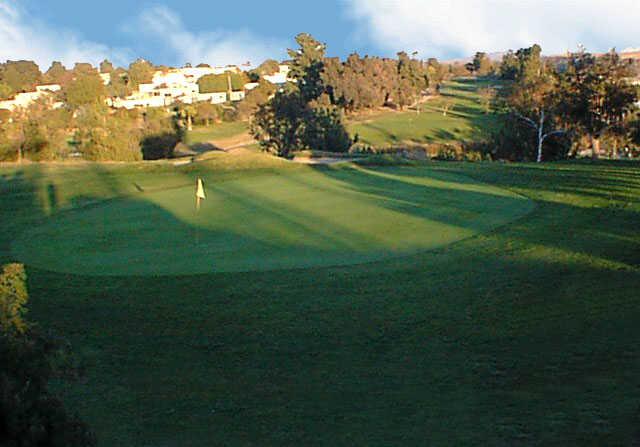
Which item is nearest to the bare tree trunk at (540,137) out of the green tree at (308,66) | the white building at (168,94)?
the green tree at (308,66)

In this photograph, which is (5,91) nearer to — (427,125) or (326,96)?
(326,96)

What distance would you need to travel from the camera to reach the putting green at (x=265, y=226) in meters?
14.9

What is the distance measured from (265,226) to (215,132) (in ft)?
219

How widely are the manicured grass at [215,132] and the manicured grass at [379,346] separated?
59268 mm

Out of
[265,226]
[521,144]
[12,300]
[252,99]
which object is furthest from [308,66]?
[12,300]

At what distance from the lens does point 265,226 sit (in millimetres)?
18156

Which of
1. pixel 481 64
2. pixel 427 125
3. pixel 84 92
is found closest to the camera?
pixel 427 125

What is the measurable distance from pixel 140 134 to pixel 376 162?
103 feet

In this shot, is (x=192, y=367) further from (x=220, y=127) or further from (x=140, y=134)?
(x=220, y=127)

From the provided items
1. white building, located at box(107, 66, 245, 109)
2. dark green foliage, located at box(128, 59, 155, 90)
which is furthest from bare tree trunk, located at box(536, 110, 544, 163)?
dark green foliage, located at box(128, 59, 155, 90)

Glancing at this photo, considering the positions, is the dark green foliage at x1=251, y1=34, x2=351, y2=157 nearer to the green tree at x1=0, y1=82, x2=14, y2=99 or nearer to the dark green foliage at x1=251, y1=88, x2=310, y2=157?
the dark green foliage at x1=251, y1=88, x2=310, y2=157

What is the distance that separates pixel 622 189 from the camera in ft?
77.6

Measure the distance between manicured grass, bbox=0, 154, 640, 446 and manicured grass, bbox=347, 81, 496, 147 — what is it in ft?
175

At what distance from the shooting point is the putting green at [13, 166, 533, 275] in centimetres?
1491
